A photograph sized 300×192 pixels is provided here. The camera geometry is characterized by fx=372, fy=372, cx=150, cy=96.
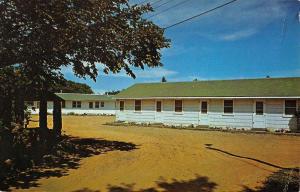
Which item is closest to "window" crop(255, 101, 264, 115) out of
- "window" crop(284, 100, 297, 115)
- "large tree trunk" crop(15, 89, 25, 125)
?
"window" crop(284, 100, 297, 115)

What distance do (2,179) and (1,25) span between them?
4.67 m

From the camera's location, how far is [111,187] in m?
9.45

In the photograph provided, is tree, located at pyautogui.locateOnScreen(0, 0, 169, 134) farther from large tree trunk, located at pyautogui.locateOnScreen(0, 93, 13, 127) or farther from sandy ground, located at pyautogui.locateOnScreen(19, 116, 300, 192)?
sandy ground, located at pyautogui.locateOnScreen(19, 116, 300, 192)

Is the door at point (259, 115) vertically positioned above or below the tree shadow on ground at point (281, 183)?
above

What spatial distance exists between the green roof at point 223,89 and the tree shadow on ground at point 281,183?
59.1ft

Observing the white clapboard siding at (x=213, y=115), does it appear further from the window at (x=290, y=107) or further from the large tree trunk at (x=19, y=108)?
the large tree trunk at (x=19, y=108)

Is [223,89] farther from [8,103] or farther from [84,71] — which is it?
[8,103]

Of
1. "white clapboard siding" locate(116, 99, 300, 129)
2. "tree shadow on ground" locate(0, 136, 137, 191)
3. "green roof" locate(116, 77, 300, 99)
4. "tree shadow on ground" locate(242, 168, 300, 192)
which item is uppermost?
"green roof" locate(116, 77, 300, 99)

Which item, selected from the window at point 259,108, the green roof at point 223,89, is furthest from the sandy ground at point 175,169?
the green roof at point 223,89

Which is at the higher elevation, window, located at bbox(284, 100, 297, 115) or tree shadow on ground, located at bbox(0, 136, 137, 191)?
window, located at bbox(284, 100, 297, 115)

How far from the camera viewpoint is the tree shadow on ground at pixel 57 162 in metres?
10.2

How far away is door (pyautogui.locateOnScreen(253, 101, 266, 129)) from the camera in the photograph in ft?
92.6

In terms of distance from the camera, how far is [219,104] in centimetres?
3070

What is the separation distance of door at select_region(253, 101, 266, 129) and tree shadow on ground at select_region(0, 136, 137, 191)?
1325 cm
